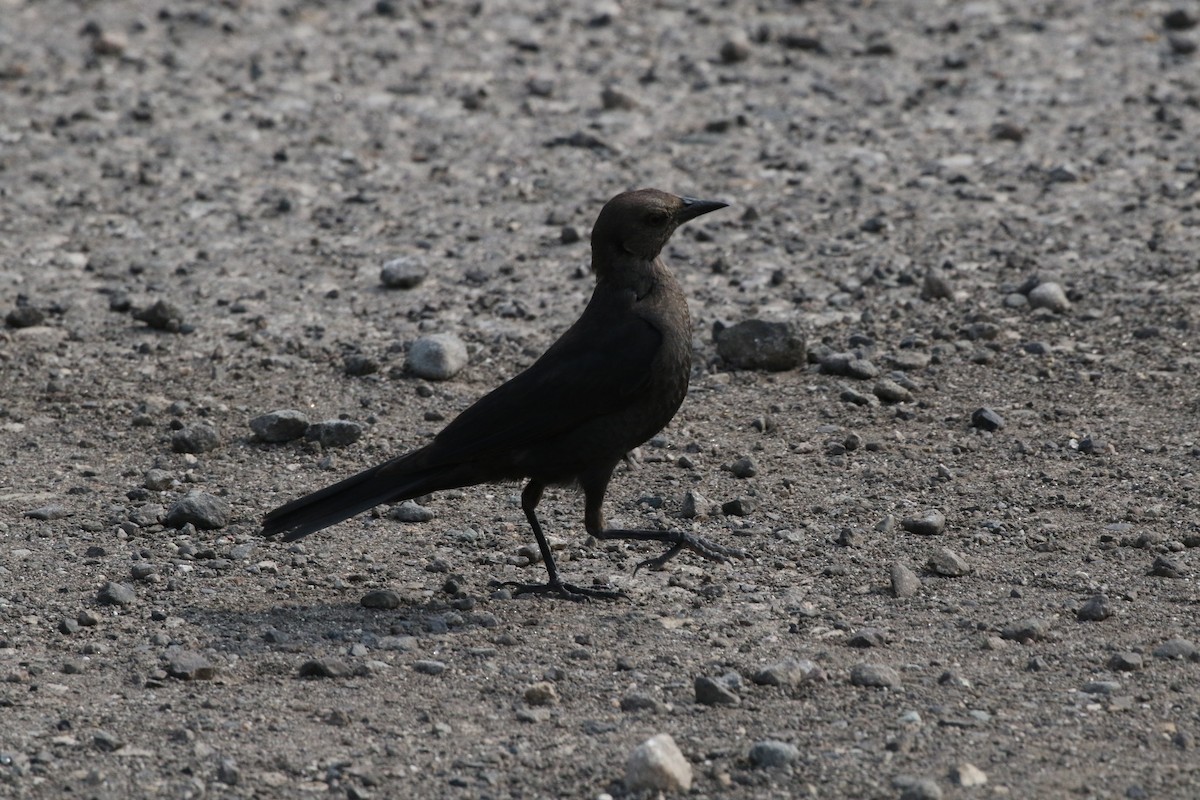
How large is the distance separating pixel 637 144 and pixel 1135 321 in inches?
138

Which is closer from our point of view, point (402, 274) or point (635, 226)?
point (635, 226)

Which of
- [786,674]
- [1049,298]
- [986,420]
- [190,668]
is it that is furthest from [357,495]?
[1049,298]

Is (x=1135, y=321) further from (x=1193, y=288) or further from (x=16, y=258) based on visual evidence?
(x=16, y=258)

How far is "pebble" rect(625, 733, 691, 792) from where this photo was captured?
4059 millimetres

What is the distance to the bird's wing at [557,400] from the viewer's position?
17.9 ft

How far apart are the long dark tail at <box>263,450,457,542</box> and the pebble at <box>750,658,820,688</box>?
1354 millimetres

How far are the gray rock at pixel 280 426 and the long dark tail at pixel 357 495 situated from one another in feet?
4.29

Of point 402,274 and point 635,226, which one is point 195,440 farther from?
point 635,226

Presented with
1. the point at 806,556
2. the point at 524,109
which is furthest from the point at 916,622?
the point at 524,109

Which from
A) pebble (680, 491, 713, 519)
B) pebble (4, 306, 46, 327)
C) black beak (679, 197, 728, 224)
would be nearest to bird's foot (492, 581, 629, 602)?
pebble (680, 491, 713, 519)

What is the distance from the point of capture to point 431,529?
6.00 meters

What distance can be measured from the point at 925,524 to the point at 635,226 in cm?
148

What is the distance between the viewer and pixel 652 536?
5559 mm

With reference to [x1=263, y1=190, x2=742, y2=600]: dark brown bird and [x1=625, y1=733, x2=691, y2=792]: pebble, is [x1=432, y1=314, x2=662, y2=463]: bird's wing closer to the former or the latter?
[x1=263, y1=190, x2=742, y2=600]: dark brown bird
